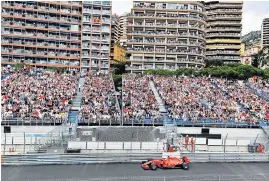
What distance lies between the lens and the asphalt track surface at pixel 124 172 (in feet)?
60.0

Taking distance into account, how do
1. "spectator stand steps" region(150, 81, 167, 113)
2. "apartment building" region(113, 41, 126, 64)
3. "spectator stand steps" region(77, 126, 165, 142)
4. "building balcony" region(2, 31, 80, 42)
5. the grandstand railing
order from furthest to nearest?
1. "apartment building" region(113, 41, 126, 64)
2. "building balcony" region(2, 31, 80, 42)
3. "spectator stand steps" region(150, 81, 167, 113)
4. the grandstand railing
5. "spectator stand steps" region(77, 126, 165, 142)

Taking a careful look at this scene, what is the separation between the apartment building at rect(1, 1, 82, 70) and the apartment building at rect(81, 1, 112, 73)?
155 cm

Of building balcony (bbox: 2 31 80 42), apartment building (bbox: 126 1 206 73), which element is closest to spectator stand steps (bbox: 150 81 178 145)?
apartment building (bbox: 126 1 206 73)

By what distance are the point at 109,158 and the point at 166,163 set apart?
3716mm

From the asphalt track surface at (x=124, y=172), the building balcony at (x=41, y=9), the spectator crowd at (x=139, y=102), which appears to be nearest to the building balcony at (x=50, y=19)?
the building balcony at (x=41, y=9)

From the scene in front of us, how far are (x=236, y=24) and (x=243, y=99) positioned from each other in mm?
63402

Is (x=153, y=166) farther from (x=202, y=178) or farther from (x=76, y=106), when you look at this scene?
(x=76, y=106)

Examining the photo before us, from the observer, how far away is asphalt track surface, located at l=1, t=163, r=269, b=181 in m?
18.3

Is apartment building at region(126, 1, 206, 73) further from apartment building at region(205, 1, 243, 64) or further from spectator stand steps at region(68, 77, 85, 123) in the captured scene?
spectator stand steps at region(68, 77, 85, 123)

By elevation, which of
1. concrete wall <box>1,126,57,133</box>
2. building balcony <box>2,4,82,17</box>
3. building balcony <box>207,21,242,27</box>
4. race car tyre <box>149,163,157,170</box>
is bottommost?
race car tyre <box>149,163,157,170</box>

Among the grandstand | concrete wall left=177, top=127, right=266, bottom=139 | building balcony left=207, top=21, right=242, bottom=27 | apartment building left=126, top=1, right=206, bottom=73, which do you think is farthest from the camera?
building balcony left=207, top=21, right=242, bottom=27

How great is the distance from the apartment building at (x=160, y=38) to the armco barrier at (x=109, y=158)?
51894 millimetres

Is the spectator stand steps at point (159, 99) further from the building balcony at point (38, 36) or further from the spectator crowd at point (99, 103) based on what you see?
the building balcony at point (38, 36)

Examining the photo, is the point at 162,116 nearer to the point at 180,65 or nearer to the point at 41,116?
the point at 41,116
